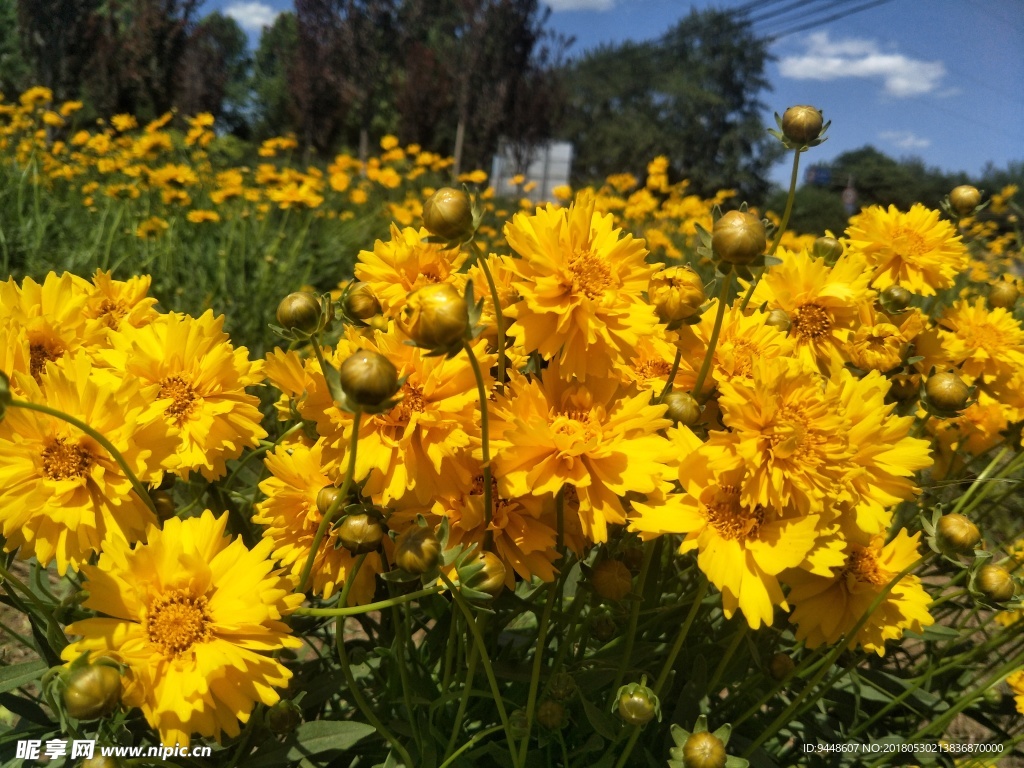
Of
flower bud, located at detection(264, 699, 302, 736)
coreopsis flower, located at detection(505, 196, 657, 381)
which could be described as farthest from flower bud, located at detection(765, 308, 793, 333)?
flower bud, located at detection(264, 699, 302, 736)

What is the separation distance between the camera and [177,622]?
76 cm

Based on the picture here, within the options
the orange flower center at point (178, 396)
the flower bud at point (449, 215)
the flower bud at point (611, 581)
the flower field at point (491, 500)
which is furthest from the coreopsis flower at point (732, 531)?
the orange flower center at point (178, 396)

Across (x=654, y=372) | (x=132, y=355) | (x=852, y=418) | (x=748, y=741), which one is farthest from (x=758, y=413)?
(x=132, y=355)

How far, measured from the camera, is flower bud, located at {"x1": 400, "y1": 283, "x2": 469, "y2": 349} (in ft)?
2.03

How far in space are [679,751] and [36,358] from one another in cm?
98

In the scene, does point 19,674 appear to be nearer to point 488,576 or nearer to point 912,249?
point 488,576

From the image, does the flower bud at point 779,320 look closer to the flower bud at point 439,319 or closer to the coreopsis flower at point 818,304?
the coreopsis flower at point 818,304

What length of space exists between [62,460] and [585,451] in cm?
62

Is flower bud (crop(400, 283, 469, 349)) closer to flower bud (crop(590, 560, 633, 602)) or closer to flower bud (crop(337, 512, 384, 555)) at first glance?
flower bud (crop(337, 512, 384, 555))

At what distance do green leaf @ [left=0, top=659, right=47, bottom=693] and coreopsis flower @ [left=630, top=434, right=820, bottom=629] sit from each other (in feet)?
2.83

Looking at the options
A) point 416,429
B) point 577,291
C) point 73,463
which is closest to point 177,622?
point 73,463

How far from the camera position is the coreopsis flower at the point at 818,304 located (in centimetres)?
109

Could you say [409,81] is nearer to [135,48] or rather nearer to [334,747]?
[135,48]

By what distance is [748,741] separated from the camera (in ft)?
3.74
